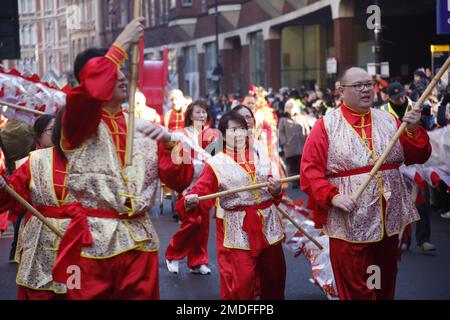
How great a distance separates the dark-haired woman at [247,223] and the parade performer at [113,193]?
1629 mm

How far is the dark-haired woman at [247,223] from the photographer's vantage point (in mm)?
6992

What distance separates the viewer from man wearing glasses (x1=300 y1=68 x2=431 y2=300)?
20.6 feet

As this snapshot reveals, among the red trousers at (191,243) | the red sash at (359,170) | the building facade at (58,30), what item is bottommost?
the red trousers at (191,243)

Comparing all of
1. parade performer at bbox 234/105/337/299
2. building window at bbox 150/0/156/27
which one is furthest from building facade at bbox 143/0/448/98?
parade performer at bbox 234/105/337/299

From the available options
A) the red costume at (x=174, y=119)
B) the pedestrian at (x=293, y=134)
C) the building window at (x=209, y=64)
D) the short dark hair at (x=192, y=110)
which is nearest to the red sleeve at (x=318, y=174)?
the short dark hair at (x=192, y=110)

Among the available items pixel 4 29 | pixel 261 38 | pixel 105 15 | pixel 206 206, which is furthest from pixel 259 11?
pixel 206 206

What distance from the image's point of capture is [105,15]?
172ft

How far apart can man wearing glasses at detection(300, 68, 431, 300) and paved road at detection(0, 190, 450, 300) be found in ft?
6.62

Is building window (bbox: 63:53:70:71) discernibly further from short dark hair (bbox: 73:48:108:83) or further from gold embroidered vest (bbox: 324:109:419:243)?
short dark hair (bbox: 73:48:108:83)

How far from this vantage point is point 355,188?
247 inches

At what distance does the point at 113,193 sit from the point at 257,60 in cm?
3430

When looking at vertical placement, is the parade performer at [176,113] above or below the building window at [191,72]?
below

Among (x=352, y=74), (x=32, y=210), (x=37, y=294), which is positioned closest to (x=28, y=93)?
(x=37, y=294)

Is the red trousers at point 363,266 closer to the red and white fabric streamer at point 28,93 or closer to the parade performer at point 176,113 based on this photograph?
the red and white fabric streamer at point 28,93
